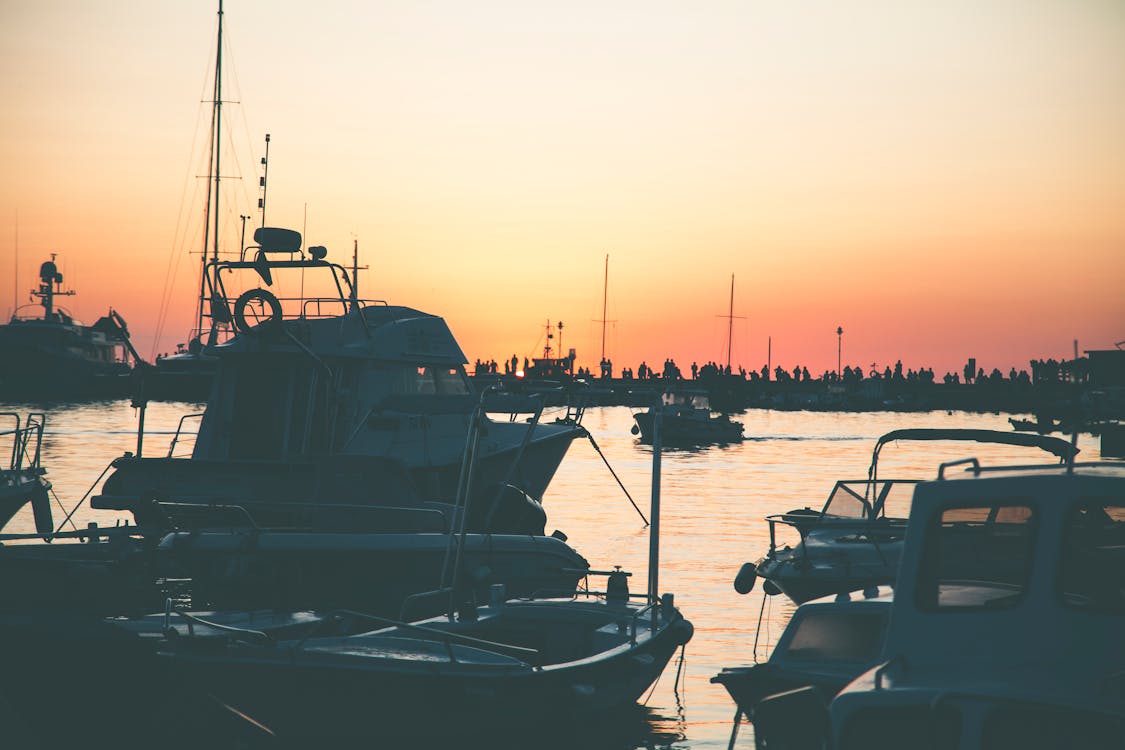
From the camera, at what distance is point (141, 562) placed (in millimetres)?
13359

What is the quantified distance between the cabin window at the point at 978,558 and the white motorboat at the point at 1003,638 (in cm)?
1

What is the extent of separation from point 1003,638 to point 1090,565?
0.73 m

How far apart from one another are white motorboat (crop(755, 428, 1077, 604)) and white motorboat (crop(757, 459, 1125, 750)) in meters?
7.53

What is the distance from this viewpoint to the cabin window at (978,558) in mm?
6559

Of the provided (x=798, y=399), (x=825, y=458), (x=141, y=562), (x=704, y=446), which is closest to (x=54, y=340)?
(x=704, y=446)

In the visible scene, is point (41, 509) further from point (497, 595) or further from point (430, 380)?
point (497, 595)

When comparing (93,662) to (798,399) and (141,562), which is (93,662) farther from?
(798,399)

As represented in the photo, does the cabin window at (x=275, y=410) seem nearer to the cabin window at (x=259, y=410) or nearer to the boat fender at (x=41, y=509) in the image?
the cabin window at (x=259, y=410)

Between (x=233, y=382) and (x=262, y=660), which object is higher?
(x=233, y=382)

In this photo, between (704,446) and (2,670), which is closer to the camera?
(2,670)

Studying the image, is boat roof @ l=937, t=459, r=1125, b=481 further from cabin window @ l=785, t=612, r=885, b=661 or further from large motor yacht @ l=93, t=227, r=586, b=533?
large motor yacht @ l=93, t=227, r=586, b=533

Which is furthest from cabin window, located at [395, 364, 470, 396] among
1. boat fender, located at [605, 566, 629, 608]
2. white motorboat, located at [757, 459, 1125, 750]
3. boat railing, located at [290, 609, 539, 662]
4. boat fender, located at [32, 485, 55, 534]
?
white motorboat, located at [757, 459, 1125, 750]

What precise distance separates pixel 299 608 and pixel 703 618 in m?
7.41

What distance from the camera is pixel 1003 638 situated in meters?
6.31
